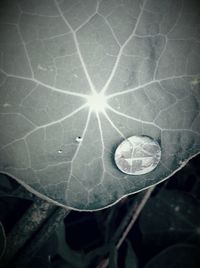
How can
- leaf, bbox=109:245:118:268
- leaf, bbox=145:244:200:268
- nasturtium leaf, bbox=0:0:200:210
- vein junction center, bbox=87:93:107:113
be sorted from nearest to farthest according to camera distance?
nasturtium leaf, bbox=0:0:200:210, vein junction center, bbox=87:93:107:113, leaf, bbox=109:245:118:268, leaf, bbox=145:244:200:268

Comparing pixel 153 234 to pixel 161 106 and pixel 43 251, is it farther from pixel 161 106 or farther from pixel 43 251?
pixel 161 106

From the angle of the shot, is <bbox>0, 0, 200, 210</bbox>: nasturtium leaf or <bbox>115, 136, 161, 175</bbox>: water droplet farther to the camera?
<bbox>115, 136, 161, 175</bbox>: water droplet

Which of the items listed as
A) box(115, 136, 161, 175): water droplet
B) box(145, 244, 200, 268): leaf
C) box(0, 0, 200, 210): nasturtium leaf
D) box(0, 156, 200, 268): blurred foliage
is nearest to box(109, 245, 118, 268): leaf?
box(0, 156, 200, 268): blurred foliage

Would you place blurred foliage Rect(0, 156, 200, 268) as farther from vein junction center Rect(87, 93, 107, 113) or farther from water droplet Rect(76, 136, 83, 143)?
vein junction center Rect(87, 93, 107, 113)

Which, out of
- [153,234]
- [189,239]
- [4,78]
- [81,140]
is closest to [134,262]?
[153,234]

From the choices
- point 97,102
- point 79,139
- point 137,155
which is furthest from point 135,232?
point 97,102

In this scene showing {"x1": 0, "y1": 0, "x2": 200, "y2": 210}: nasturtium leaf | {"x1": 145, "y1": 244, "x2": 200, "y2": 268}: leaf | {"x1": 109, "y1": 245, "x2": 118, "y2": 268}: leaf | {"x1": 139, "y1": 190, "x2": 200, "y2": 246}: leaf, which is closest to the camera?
{"x1": 0, "y1": 0, "x2": 200, "y2": 210}: nasturtium leaf
